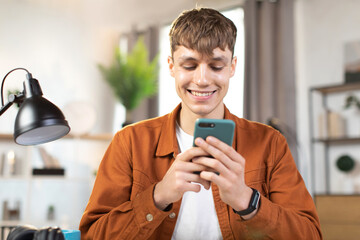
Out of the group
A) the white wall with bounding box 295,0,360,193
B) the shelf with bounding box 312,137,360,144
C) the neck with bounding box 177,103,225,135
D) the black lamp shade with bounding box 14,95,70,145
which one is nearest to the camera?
the black lamp shade with bounding box 14,95,70,145

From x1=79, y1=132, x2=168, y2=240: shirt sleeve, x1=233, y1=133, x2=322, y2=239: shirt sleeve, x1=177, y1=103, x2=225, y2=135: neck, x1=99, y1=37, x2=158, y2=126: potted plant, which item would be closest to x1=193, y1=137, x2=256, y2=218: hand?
x1=233, y1=133, x2=322, y2=239: shirt sleeve

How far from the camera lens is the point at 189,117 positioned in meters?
1.53

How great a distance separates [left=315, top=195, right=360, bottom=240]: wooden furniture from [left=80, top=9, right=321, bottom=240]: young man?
2670 millimetres

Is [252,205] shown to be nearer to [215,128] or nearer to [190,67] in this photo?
[215,128]

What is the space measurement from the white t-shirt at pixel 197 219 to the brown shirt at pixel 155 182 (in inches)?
1.4

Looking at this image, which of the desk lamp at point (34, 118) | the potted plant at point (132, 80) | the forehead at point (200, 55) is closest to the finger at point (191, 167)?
the desk lamp at point (34, 118)

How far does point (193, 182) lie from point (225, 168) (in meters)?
0.21

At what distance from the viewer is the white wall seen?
14.6 feet

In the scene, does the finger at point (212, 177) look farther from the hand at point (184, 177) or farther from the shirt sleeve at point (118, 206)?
A: the shirt sleeve at point (118, 206)

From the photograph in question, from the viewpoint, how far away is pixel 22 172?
183 inches

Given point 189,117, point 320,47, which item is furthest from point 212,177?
point 320,47

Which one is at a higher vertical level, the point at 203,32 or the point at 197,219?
the point at 203,32

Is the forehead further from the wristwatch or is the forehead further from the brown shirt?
the wristwatch

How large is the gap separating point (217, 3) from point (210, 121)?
454cm
